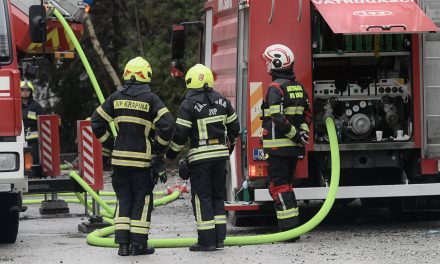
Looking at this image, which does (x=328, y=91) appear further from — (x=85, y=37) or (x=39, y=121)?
(x=85, y=37)

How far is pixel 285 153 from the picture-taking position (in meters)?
11.3

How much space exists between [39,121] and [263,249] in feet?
15.3

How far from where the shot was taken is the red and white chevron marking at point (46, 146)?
1420 cm

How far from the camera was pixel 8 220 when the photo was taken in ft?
38.2

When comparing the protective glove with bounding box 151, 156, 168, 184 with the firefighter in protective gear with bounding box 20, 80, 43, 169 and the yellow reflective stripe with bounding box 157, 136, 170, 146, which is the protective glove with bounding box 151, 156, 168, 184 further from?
the firefighter in protective gear with bounding box 20, 80, 43, 169

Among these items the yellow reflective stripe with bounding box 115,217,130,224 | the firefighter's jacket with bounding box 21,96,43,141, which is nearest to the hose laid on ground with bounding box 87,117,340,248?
the yellow reflective stripe with bounding box 115,217,130,224

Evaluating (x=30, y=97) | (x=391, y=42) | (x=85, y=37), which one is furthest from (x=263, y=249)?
(x=85, y=37)

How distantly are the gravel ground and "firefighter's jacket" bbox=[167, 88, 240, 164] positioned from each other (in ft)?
3.05

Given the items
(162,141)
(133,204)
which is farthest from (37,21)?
A: (133,204)

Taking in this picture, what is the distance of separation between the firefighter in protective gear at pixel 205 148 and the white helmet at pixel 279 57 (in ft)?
2.61

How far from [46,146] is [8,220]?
2722 millimetres

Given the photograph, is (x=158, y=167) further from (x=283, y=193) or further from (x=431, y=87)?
(x=431, y=87)

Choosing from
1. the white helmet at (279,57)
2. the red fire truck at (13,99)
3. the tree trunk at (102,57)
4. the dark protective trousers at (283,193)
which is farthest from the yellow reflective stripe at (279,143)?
the tree trunk at (102,57)

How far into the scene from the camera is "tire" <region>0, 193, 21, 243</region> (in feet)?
37.7
